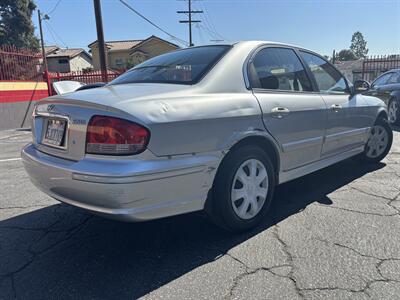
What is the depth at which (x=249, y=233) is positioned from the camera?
320cm

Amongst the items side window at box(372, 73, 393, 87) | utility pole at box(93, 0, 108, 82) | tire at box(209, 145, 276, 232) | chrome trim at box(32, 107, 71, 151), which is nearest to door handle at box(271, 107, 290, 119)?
tire at box(209, 145, 276, 232)

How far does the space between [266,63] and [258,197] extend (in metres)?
1.26

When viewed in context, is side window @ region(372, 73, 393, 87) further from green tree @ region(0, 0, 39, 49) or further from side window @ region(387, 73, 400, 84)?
green tree @ region(0, 0, 39, 49)

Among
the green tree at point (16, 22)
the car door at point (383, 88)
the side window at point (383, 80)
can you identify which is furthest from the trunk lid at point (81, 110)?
the green tree at point (16, 22)

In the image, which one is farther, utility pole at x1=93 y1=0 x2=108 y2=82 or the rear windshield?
utility pole at x1=93 y1=0 x2=108 y2=82

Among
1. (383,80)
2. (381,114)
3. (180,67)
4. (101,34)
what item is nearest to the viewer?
(180,67)

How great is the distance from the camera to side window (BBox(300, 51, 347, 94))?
13.5 ft

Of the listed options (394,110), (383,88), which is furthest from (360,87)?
(383,88)

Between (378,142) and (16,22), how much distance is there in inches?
1671

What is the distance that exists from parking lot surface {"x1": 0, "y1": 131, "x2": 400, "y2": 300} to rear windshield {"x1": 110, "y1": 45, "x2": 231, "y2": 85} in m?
1.31

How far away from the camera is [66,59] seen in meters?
54.6

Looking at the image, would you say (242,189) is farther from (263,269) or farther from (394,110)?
(394,110)

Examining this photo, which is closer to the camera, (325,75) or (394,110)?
(325,75)

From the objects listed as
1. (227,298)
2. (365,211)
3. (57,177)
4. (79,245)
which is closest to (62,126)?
(57,177)
